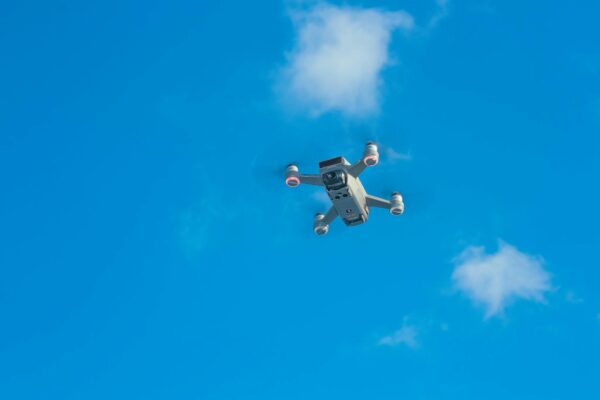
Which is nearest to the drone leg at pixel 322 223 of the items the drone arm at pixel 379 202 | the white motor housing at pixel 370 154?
the drone arm at pixel 379 202

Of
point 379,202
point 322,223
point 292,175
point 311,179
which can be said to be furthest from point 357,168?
point 322,223

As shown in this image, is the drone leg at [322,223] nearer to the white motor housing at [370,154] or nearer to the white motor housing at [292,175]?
the white motor housing at [292,175]

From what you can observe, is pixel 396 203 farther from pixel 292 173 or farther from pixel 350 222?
pixel 292 173

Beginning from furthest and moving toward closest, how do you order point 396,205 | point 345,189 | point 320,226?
point 320,226 < point 396,205 < point 345,189

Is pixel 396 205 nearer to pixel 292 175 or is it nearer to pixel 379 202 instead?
pixel 379 202

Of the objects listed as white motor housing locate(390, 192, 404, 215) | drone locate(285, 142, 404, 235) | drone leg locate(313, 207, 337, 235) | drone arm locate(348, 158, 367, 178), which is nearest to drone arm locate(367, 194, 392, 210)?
drone locate(285, 142, 404, 235)

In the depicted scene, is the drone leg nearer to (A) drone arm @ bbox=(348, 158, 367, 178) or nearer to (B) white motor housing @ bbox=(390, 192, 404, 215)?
(B) white motor housing @ bbox=(390, 192, 404, 215)

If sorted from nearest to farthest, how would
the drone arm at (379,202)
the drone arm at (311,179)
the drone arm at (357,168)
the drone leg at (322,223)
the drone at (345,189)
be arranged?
the drone at (345,189) → the drone arm at (357,168) → the drone arm at (311,179) → the drone arm at (379,202) → the drone leg at (322,223)

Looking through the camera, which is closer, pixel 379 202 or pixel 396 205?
pixel 396 205

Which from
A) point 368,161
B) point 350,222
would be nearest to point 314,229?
point 350,222
